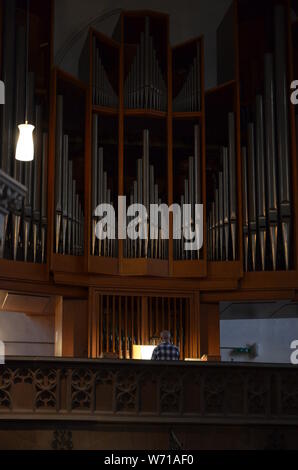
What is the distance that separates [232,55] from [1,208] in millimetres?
8669

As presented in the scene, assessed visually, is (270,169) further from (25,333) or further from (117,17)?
(25,333)

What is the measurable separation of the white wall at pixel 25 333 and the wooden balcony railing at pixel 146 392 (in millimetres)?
5881

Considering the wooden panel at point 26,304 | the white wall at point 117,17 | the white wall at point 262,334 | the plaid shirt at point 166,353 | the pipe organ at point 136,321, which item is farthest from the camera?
the white wall at point 262,334

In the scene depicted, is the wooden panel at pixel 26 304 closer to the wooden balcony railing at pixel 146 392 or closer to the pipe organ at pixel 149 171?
the pipe organ at pixel 149 171

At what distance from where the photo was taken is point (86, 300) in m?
15.0

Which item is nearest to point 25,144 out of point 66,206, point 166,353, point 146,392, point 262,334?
point 146,392

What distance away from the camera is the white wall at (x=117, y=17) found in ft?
54.4

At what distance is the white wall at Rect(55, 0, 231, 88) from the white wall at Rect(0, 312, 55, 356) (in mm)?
4860

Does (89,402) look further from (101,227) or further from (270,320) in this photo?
(270,320)

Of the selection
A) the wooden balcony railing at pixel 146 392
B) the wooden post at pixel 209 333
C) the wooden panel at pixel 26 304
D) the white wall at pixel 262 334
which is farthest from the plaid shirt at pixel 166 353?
the white wall at pixel 262 334

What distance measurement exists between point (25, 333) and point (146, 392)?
6.20m

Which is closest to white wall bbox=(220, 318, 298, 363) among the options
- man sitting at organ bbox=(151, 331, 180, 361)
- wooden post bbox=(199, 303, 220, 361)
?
wooden post bbox=(199, 303, 220, 361)

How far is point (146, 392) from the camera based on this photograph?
11.9 metres

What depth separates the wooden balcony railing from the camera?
11.5 m
